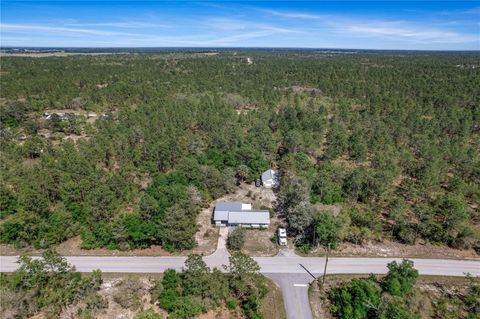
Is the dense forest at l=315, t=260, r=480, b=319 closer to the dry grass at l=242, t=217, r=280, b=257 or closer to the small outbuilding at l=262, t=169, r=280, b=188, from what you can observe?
the dry grass at l=242, t=217, r=280, b=257

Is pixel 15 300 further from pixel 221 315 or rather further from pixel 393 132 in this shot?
pixel 393 132

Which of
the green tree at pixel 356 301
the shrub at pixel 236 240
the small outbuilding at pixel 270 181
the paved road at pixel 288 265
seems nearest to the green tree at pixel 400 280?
the green tree at pixel 356 301

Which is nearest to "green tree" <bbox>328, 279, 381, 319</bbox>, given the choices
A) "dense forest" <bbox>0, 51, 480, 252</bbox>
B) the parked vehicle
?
"dense forest" <bbox>0, 51, 480, 252</bbox>

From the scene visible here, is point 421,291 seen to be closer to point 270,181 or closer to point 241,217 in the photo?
point 241,217

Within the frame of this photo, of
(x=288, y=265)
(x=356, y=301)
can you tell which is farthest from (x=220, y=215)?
(x=356, y=301)

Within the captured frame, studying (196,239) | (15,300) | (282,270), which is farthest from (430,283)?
(15,300)

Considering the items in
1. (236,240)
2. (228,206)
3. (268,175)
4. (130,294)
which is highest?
(268,175)

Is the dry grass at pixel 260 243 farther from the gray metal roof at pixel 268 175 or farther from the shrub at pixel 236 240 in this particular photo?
the gray metal roof at pixel 268 175

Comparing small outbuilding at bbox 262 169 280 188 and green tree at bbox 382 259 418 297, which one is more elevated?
small outbuilding at bbox 262 169 280 188
